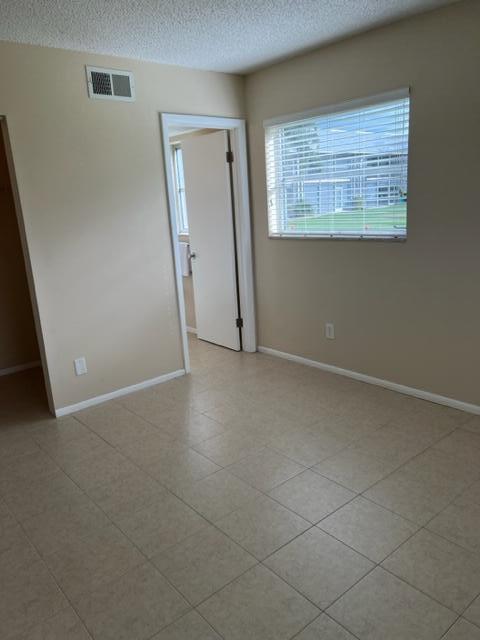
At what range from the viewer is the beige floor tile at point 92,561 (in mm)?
1948

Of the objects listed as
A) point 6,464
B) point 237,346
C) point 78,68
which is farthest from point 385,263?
point 6,464

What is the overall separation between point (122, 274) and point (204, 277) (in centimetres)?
134

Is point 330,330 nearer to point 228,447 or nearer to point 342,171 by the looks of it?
point 342,171

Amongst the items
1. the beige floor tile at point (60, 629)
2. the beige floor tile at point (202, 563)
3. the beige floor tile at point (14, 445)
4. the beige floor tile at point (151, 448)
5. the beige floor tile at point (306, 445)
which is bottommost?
the beige floor tile at point (60, 629)

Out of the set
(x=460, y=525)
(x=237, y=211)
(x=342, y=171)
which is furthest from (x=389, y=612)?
(x=237, y=211)

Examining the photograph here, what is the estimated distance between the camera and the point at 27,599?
188cm

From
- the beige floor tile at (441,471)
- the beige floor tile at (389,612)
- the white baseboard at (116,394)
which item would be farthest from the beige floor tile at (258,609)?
the white baseboard at (116,394)

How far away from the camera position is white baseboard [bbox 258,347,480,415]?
10.4ft

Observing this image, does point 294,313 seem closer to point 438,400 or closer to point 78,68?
point 438,400

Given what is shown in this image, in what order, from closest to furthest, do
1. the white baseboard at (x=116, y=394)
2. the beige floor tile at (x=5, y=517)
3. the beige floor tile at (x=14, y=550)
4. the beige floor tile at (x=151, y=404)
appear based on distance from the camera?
the beige floor tile at (x=14, y=550) → the beige floor tile at (x=5, y=517) → the beige floor tile at (x=151, y=404) → the white baseboard at (x=116, y=394)

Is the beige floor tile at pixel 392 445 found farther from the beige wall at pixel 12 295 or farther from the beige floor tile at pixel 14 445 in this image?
the beige wall at pixel 12 295

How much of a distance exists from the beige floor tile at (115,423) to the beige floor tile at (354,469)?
1.19 metres

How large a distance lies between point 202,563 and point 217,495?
1.53ft

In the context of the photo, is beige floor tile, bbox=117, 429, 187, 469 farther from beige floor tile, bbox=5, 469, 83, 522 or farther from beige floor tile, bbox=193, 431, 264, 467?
beige floor tile, bbox=5, 469, 83, 522
